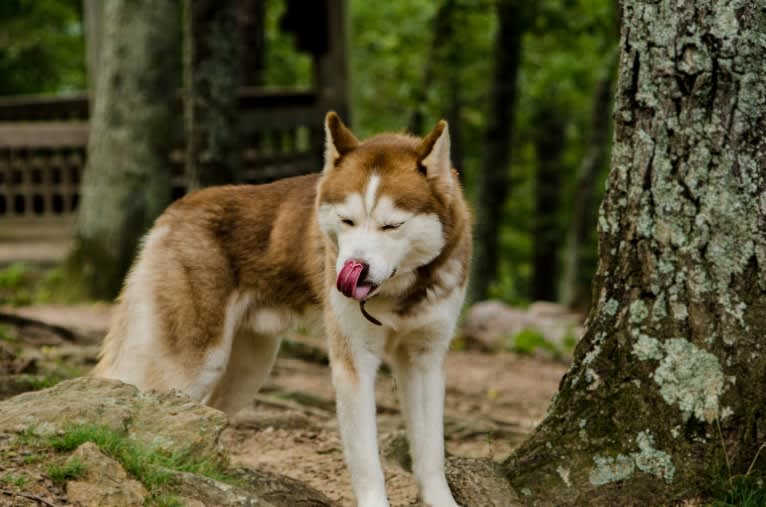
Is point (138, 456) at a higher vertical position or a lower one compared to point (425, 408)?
higher

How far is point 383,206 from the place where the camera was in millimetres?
4781

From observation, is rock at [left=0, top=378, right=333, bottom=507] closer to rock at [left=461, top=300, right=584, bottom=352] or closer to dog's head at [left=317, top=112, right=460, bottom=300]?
dog's head at [left=317, top=112, right=460, bottom=300]

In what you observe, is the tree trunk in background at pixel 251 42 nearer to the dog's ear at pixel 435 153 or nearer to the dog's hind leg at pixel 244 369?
the dog's hind leg at pixel 244 369

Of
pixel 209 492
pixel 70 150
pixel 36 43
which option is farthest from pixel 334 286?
pixel 36 43

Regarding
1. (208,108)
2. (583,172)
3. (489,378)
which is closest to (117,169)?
(208,108)

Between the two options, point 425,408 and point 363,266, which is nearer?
point 363,266

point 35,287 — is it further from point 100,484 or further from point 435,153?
point 100,484

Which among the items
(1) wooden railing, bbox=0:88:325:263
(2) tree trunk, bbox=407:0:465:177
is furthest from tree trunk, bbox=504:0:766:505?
(2) tree trunk, bbox=407:0:465:177

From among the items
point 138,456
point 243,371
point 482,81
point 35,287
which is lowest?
point 35,287

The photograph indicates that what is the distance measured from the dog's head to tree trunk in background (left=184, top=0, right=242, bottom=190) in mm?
4072

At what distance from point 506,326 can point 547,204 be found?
1440 cm

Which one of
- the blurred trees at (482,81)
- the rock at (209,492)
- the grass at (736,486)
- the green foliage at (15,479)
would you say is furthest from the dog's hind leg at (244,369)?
the blurred trees at (482,81)

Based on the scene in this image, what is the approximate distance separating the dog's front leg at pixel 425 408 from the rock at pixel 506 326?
7.91 m

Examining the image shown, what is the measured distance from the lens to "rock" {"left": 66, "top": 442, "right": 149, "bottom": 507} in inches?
160
